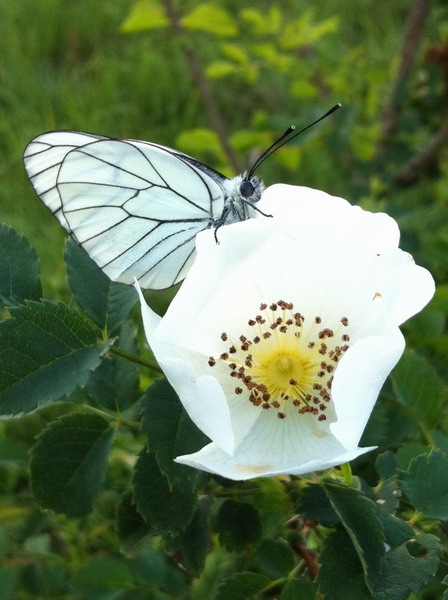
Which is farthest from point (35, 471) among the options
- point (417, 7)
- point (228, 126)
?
point (228, 126)

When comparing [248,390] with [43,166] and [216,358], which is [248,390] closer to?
[216,358]

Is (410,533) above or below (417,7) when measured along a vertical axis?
below

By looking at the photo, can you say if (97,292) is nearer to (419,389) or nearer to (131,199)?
(131,199)

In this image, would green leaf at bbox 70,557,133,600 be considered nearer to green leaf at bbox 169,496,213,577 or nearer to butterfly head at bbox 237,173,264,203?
green leaf at bbox 169,496,213,577

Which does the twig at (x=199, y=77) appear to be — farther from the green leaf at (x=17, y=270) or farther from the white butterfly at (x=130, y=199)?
the green leaf at (x=17, y=270)

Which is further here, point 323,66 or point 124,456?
point 323,66

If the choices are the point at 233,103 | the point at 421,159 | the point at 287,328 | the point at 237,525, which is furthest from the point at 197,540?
the point at 233,103
